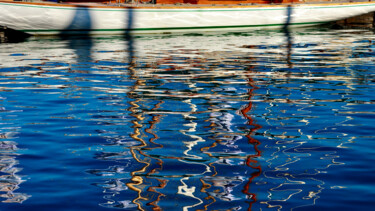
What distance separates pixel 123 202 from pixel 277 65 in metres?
12.0

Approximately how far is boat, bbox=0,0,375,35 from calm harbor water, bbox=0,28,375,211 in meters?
11.0

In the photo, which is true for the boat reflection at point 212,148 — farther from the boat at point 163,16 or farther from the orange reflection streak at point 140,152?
the boat at point 163,16

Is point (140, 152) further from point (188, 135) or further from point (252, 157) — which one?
point (252, 157)

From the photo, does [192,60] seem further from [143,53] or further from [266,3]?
[266,3]

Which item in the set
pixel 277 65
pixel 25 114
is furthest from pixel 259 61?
pixel 25 114

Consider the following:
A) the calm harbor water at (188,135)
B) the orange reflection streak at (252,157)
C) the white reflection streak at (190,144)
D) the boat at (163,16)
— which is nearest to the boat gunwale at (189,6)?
the boat at (163,16)

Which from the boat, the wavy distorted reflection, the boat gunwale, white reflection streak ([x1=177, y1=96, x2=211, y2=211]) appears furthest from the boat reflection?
the boat

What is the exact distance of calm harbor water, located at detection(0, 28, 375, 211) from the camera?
591cm

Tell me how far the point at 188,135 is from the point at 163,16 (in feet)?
74.3

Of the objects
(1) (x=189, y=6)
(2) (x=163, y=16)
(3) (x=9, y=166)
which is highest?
(1) (x=189, y=6)

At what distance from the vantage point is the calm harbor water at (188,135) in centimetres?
591

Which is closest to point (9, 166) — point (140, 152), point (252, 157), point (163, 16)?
point (140, 152)

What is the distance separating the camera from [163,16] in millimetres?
30641

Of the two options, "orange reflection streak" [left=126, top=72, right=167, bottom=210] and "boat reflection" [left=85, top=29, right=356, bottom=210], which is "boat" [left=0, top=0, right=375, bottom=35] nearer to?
"boat reflection" [left=85, top=29, right=356, bottom=210]
